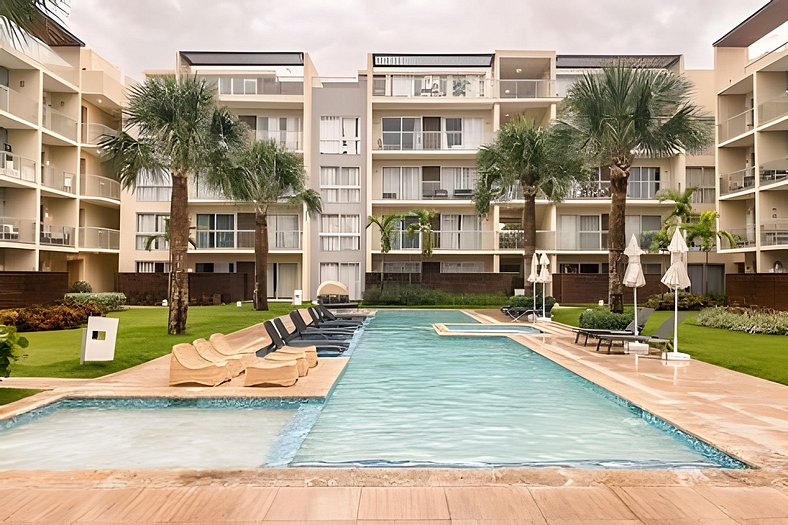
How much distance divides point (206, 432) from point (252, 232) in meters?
33.2

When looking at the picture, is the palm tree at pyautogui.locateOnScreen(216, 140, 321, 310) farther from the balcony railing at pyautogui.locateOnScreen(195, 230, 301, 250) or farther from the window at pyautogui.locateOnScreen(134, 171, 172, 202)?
the window at pyautogui.locateOnScreen(134, 171, 172, 202)

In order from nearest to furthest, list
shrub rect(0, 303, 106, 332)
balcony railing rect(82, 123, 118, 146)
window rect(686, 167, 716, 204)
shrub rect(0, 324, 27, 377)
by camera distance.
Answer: shrub rect(0, 324, 27, 377), shrub rect(0, 303, 106, 332), balcony railing rect(82, 123, 118, 146), window rect(686, 167, 716, 204)

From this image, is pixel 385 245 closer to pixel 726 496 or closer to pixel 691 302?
pixel 691 302

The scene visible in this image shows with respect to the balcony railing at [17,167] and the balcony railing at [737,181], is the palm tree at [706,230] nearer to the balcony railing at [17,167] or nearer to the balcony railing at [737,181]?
the balcony railing at [737,181]

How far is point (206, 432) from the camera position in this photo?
8.09m

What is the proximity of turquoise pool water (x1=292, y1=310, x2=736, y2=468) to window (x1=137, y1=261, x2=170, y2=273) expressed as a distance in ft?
97.3

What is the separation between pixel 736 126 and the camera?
34375mm

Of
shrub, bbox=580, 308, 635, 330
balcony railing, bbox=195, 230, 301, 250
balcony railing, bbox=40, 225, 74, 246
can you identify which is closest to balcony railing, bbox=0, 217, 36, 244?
balcony railing, bbox=40, 225, 74, 246

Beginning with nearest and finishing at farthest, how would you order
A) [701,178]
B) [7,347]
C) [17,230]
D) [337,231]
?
[7,347], [17,230], [337,231], [701,178]

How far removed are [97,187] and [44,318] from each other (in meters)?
20.1

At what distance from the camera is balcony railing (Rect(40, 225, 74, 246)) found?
32.8m

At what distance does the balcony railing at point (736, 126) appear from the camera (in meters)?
33.7

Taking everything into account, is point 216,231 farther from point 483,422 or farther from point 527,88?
point 483,422

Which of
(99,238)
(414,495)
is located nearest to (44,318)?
(414,495)
